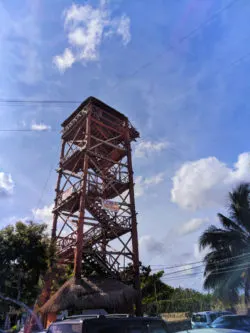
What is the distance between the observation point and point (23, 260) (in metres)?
16.4

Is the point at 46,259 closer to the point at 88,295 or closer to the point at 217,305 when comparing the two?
the point at 88,295

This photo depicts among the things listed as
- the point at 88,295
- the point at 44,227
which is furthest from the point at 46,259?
the point at 88,295

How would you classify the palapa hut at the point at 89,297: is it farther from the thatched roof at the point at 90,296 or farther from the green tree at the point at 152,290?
the green tree at the point at 152,290

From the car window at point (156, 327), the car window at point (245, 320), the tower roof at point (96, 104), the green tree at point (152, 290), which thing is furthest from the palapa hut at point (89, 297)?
the green tree at point (152, 290)

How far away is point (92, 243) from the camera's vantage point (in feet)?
74.4

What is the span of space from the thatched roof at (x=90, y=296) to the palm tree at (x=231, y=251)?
6.49 metres

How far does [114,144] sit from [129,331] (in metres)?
24.3

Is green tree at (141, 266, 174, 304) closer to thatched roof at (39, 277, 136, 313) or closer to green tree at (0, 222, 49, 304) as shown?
thatched roof at (39, 277, 136, 313)

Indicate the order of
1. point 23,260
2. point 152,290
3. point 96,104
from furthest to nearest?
point 152,290
point 96,104
point 23,260

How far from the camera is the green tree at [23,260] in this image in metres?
15.6

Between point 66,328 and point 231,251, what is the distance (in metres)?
19.1

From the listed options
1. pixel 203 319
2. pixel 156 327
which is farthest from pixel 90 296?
pixel 156 327

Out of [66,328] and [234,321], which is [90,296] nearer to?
[234,321]

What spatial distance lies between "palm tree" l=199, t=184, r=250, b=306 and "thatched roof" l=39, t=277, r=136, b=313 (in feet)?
21.3
